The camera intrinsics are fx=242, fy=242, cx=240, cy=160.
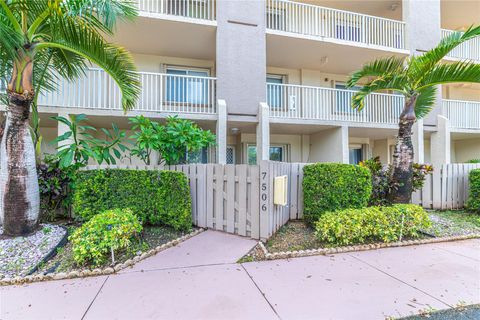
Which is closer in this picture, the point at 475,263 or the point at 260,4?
the point at 475,263

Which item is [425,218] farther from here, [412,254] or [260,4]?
[260,4]

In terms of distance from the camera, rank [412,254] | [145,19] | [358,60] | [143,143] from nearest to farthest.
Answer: [412,254] < [143,143] < [145,19] < [358,60]

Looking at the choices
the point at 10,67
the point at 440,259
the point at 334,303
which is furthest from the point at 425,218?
the point at 10,67

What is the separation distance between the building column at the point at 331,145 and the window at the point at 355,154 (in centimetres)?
243

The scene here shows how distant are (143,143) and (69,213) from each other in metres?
2.37

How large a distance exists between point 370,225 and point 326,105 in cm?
603

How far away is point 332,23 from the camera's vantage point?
9.85m

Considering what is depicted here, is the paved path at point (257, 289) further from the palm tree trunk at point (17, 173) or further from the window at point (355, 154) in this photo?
the window at point (355, 154)

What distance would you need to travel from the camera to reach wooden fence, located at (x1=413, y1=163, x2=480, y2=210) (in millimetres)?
7058

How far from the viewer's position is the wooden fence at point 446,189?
706 cm

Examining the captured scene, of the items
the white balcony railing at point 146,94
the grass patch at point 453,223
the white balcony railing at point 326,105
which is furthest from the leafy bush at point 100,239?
the white balcony railing at point 326,105

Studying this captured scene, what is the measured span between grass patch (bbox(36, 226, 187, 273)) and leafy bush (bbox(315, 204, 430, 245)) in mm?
2867

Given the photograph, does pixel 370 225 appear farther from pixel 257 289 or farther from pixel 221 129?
pixel 221 129

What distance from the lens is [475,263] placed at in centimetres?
381
